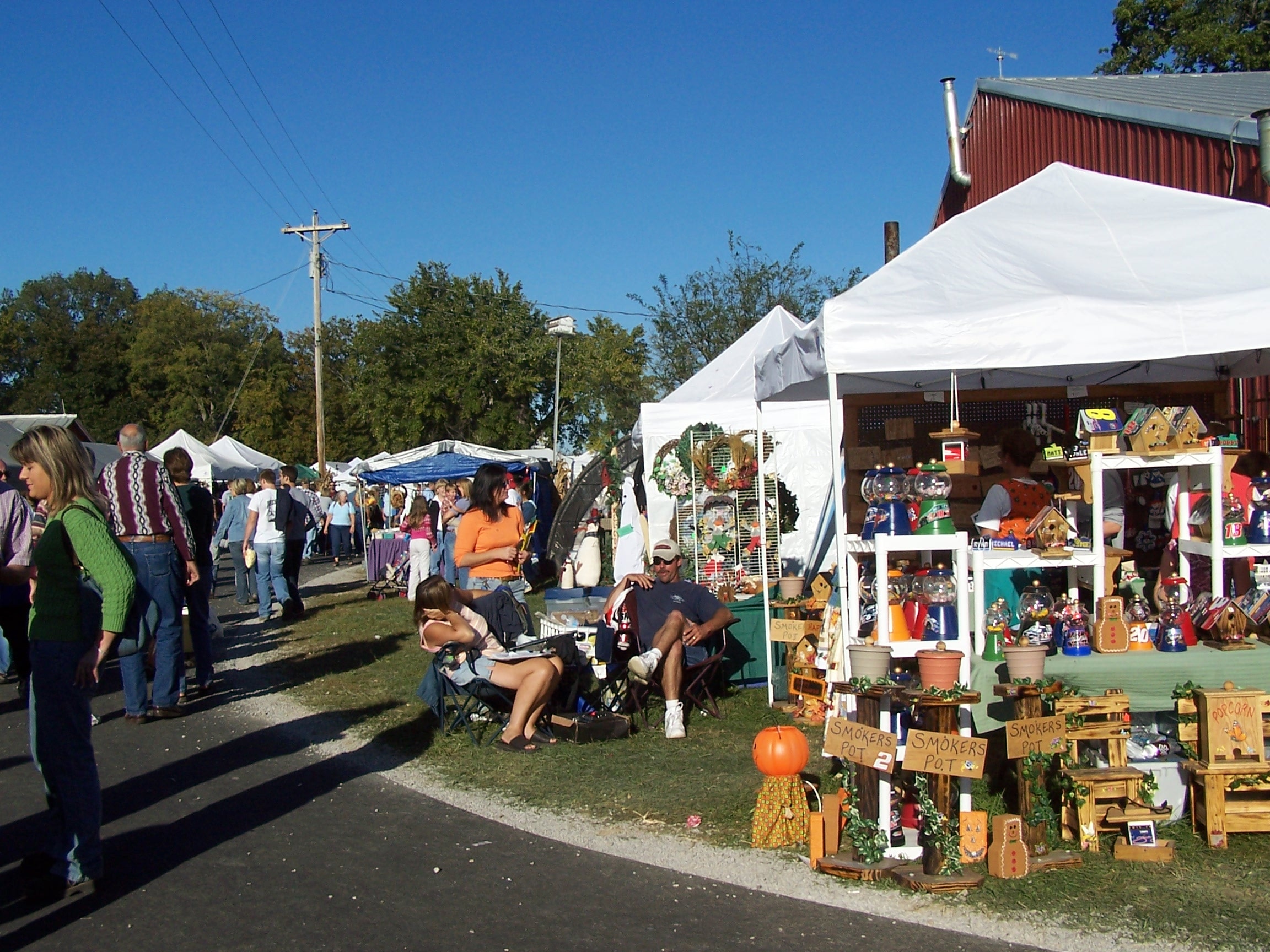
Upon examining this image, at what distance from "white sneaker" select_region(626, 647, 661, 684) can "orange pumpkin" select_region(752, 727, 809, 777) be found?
7.04 feet

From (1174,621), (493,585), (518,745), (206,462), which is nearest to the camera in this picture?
(1174,621)

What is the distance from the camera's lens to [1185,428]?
17.1 ft

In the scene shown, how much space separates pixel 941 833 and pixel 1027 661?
35.3 inches

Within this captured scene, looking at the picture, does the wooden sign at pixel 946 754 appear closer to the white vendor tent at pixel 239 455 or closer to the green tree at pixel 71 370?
the white vendor tent at pixel 239 455

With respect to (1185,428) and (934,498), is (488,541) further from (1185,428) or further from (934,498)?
(1185,428)

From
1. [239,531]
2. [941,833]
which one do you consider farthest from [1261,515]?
[239,531]

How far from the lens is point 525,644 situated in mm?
6848

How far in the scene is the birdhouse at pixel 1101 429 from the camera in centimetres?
523

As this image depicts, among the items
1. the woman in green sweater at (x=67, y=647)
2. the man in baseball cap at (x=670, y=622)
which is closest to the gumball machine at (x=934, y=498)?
the man in baseball cap at (x=670, y=622)

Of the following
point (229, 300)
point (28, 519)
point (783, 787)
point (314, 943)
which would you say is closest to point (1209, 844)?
point (783, 787)

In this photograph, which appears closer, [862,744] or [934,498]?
[862,744]

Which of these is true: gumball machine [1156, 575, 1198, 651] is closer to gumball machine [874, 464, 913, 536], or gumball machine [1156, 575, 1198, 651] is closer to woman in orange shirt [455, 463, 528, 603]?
gumball machine [874, 464, 913, 536]

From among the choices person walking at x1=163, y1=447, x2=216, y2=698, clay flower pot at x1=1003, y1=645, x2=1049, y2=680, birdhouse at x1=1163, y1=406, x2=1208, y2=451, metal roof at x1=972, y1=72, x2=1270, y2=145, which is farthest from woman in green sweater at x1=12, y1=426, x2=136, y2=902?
metal roof at x1=972, y1=72, x2=1270, y2=145

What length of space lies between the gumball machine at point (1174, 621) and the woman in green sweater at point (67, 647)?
4.63m
